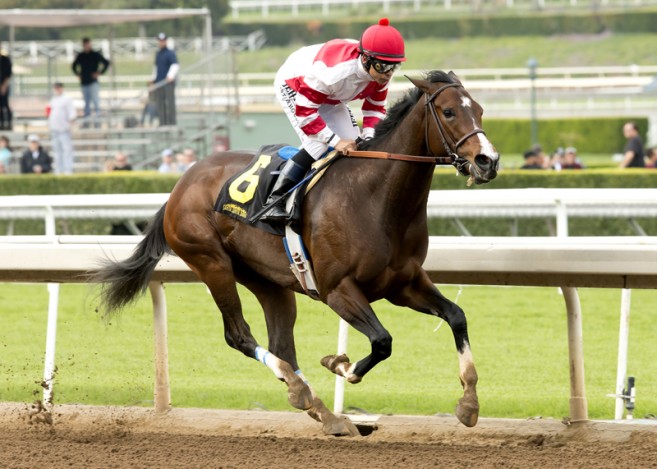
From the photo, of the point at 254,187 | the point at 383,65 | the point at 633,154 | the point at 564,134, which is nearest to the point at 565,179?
the point at 633,154

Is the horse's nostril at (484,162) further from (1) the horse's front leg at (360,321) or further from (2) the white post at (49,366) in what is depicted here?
(2) the white post at (49,366)

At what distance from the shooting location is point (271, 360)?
518cm

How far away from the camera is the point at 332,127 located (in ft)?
17.0

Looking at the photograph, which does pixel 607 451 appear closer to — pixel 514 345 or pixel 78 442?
pixel 78 442

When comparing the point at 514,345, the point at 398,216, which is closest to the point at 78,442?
the point at 398,216

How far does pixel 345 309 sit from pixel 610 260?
1.02 m

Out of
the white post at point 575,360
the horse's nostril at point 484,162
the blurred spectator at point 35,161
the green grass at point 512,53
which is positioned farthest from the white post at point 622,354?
the green grass at point 512,53

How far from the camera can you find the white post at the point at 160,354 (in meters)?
5.53

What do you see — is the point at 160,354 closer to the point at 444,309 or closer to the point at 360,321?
the point at 360,321

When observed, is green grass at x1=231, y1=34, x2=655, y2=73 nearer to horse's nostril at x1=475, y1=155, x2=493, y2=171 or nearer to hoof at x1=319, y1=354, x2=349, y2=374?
hoof at x1=319, y1=354, x2=349, y2=374

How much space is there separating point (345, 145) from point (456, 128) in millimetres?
563

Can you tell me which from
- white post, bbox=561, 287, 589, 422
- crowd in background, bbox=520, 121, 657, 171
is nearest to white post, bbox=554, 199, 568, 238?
white post, bbox=561, 287, 589, 422

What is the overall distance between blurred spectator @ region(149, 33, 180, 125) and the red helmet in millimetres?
10868

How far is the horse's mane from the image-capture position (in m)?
4.78
